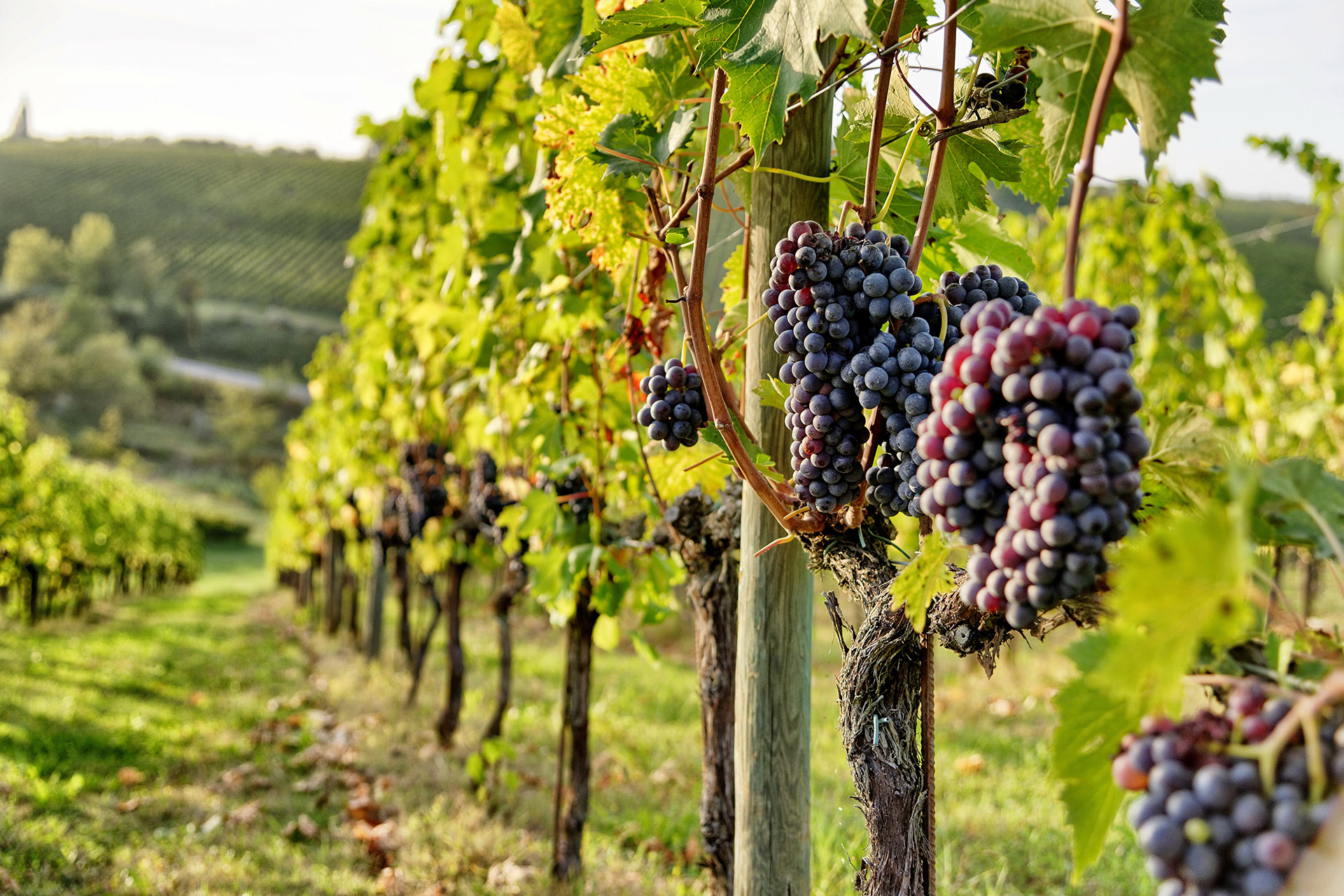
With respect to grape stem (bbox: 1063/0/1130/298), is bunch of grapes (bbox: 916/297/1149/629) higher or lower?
lower

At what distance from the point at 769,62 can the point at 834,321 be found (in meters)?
0.33

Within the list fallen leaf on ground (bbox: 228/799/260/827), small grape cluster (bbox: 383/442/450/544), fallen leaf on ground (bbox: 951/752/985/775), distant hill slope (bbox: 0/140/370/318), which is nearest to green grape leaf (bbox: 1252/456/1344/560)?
fallen leaf on ground (bbox: 228/799/260/827)

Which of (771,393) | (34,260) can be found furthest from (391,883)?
(34,260)

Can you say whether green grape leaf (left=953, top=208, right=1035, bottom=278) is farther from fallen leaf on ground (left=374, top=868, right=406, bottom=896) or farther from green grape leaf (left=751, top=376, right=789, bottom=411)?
fallen leaf on ground (left=374, top=868, right=406, bottom=896)

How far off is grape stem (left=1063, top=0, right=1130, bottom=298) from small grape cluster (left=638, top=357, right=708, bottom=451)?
2.22 feet

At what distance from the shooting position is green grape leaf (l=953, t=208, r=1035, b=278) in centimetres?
147

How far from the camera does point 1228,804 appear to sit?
58cm

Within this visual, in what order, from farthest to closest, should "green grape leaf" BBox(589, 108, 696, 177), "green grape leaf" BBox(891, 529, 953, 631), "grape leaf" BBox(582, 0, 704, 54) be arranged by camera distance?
"green grape leaf" BBox(589, 108, 696, 177) < "grape leaf" BBox(582, 0, 704, 54) < "green grape leaf" BBox(891, 529, 953, 631)

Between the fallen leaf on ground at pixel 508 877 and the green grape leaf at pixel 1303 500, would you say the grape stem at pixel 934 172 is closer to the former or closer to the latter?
the green grape leaf at pixel 1303 500

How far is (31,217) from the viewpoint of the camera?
250 ft

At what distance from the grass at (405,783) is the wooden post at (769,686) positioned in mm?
98

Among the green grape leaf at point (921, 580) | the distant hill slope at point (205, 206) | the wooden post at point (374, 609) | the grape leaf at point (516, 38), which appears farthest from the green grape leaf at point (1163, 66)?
the distant hill slope at point (205, 206)

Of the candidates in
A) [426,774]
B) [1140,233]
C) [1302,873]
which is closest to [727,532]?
[1302,873]

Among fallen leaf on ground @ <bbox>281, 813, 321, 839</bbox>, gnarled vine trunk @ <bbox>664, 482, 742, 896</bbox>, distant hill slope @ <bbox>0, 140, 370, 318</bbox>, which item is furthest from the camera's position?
distant hill slope @ <bbox>0, 140, 370, 318</bbox>
